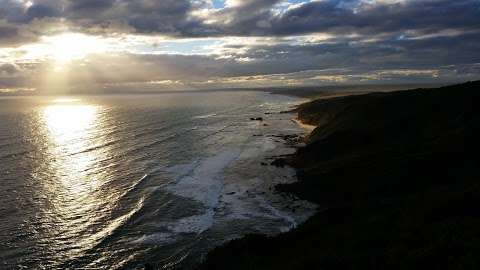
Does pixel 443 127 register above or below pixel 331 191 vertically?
above

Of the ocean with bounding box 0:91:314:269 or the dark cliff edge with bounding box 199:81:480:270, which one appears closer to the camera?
the dark cliff edge with bounding box 199:81:480:270

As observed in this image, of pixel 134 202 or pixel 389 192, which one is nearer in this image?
pixel 389 192

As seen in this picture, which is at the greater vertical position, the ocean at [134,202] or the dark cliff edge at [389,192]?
the dark cliff edge at [389,192]

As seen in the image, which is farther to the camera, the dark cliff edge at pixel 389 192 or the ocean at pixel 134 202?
the ocean at pixel 134 202

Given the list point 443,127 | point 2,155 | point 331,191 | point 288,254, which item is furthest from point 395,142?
point 2,155

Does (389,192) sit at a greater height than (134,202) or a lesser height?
greater

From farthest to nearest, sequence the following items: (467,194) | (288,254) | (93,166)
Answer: (93,166), (467,194), (288,254)

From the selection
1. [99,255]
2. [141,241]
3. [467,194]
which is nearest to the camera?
[467,194]

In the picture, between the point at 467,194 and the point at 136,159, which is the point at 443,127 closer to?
the point at 467,194
